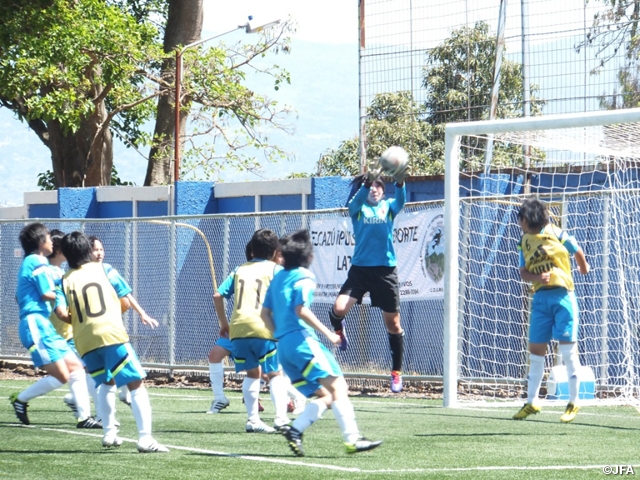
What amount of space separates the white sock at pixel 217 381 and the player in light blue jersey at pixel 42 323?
1.81 m

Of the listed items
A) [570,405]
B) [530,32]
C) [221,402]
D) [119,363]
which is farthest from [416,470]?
[530,32]

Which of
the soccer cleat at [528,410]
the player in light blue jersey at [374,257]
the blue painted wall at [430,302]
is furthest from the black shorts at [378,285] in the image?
the soccer cleat at [528,410]

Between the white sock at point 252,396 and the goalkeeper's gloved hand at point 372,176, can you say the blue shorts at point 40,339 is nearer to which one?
the white sock at point 252,396

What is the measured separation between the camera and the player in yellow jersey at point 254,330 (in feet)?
30.8

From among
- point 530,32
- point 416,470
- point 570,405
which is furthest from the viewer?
point 530,32

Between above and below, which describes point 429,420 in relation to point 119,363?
below

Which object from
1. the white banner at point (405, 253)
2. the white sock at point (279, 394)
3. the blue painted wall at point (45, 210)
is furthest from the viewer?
the blue painted wall at point (45, 210)

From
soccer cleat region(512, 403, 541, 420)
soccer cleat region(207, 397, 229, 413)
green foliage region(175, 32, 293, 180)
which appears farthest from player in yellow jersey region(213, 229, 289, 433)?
green foliage region(175, 32, 293, 180)

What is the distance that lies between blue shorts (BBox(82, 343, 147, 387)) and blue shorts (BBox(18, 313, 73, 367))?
1325mm

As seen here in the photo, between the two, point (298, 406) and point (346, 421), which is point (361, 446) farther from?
point (298, 406)

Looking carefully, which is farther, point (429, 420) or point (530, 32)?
point (530, 32)

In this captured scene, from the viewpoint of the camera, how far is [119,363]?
8141 mm

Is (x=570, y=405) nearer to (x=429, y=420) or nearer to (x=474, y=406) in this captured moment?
(x=429, y=420)

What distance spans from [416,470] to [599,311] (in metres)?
6.41
